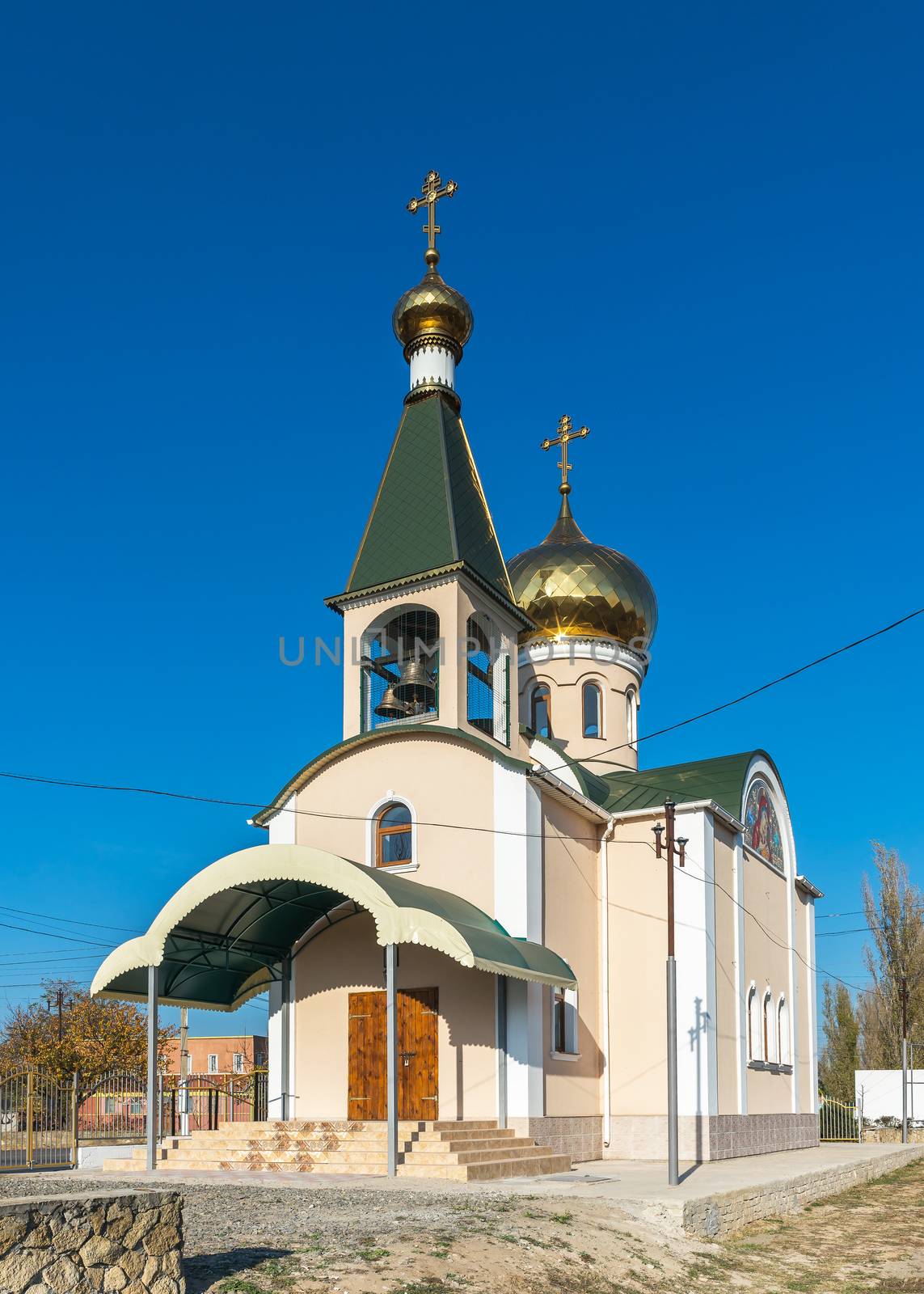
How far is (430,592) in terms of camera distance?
16.8 meters

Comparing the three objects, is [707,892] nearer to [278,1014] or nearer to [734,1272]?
[278,1014]

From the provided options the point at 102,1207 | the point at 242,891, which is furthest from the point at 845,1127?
the point at 102,1207

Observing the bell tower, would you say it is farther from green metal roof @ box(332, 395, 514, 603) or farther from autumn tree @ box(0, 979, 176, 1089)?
autumn tree @ box(0, 979, 176, 1089)

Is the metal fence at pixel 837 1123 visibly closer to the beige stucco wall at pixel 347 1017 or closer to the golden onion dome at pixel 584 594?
the golden onion dome at pixel 584 594

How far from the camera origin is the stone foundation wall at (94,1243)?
521cm

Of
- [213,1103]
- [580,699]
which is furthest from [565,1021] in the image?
[580,699]

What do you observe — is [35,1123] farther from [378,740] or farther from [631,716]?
[631,716]

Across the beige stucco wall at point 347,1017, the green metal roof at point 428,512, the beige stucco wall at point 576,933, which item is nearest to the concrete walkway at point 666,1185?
the beige stucco wall at point 576,933

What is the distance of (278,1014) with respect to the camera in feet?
53.3

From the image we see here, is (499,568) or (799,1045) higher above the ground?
(499,568)

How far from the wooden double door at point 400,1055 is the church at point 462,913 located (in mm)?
29

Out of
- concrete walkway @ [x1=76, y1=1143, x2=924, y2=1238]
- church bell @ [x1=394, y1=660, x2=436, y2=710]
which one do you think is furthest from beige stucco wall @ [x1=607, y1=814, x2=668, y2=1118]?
church bell @ [x1=394, y1=660, x2=436, y2=710]

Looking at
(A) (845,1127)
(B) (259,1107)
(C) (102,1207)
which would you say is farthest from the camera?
(A) (845,1127)

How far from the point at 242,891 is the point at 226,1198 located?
519 centimetres
